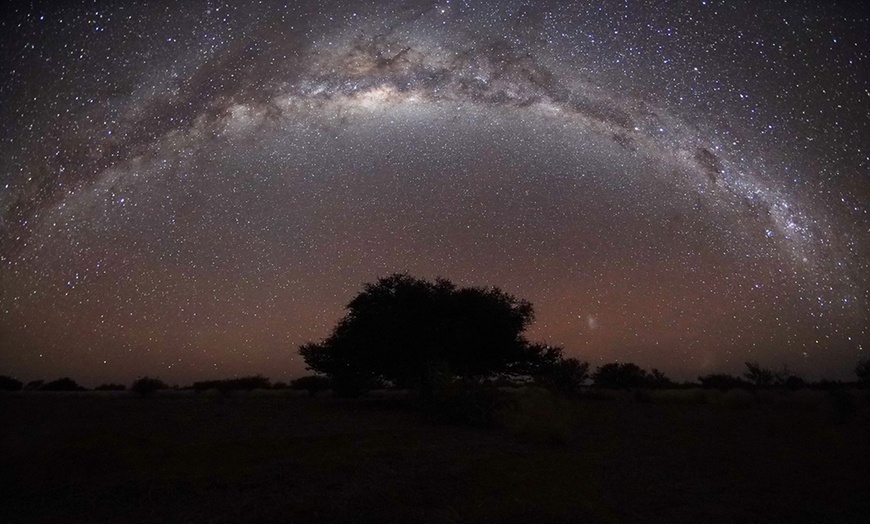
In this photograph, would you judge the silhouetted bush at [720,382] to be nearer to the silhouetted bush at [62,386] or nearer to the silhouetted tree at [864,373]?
the silhouetted tree at [864,373]

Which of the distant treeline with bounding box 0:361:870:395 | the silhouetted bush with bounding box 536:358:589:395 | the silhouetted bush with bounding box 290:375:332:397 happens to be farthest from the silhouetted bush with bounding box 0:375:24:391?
the silhouetted bush with bounding box 536:358:589:395

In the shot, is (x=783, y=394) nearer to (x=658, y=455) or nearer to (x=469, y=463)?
(x=658, y=455)

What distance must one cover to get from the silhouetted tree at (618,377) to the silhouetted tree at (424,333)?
22.4 m

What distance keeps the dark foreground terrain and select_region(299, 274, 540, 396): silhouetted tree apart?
27.5 feet

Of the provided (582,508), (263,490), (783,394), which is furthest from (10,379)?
(783,394)

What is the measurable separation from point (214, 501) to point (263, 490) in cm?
76

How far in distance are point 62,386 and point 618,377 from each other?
5484 cm

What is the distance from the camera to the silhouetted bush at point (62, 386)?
53.6 meters

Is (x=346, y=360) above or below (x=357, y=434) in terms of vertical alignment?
above

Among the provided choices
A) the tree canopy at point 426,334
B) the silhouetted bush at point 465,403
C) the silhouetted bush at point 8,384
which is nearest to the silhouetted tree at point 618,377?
the tree canopy at point 426,334

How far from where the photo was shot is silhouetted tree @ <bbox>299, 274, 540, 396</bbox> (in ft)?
81.3

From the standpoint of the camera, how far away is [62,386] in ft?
179

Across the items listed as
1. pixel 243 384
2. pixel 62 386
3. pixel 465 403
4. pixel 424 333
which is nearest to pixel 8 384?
pixel 62 386

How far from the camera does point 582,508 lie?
806 centimetres
